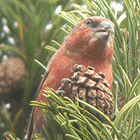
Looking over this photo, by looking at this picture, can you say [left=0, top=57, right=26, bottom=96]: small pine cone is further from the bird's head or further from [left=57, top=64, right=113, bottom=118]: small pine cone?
[left=57, top=64, right=113, bottom=118]: small pine cone

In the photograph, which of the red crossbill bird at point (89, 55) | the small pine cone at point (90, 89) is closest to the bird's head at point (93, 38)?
the red crossbill bird at point (89, 55)

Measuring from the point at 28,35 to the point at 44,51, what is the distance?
0.56 feet

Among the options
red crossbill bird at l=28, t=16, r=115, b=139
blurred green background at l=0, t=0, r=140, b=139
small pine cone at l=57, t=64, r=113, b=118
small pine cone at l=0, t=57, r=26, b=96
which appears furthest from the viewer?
small pine cone at l=0, t=57, r=26, b=96

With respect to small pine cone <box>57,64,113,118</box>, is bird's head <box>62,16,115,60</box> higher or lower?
higher

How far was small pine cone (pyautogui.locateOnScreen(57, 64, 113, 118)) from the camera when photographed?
3.58ft

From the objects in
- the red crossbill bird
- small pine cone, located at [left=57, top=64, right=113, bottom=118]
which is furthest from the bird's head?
small pine cone, located at [left=57, top=64, right=113, bottom=118]

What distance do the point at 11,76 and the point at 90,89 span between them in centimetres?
100

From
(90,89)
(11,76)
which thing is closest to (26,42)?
(11,76)

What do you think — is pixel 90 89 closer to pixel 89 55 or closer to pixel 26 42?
pixel 89 55

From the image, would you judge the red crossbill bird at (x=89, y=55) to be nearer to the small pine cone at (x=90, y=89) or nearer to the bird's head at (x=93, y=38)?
the bird's head at (x=93, y=38)

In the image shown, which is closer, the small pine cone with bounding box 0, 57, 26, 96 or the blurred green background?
the blurred green background

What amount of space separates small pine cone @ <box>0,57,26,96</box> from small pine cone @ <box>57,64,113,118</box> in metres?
0.89

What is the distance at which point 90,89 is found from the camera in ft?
3.67

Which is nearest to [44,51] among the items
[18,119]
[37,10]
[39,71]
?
[39,71]
